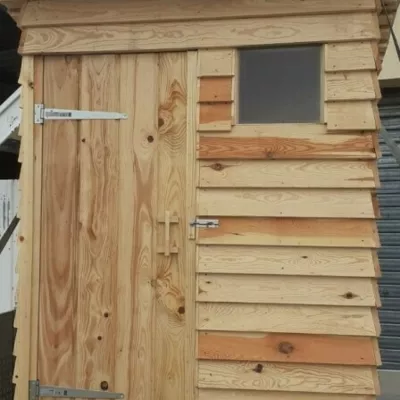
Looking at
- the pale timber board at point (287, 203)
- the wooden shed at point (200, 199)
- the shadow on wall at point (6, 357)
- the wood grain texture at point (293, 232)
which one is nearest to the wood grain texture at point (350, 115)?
the wooden shed at point (200, 199)

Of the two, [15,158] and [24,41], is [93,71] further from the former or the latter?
[15,158]

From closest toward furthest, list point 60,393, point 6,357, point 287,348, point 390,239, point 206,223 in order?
1. point 287,348
2. point 206,223
3. point 60,393
4. point 6,357
5. point 390,239

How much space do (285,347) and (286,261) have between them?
461mm

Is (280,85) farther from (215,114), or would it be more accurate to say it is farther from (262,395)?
(262,395)

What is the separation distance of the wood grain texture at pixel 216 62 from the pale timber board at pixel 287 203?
0.66 meters

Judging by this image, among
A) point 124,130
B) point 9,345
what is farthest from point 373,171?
point 9,345

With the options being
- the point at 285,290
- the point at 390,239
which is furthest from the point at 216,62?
the point at 390,239

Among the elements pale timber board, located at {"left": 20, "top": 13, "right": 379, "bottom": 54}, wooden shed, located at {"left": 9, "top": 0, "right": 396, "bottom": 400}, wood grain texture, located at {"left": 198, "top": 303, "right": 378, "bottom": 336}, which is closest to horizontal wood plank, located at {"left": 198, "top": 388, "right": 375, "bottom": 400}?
wooden shed, located at {"left": 9, "top": 0, "right": 396, "bottom": 400}

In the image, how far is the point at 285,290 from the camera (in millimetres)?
2896

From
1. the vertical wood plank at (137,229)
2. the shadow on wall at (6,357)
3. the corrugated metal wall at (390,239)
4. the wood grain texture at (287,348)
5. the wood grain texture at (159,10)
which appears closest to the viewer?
the wood grain texture at (287,348)

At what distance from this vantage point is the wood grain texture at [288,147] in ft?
9.46

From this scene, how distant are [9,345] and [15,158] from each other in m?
3.06

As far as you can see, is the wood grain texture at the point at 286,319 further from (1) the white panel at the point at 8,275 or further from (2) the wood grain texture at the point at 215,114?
Answer: (1) the white panel at the point at 8,275

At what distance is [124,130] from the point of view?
3.11 m
